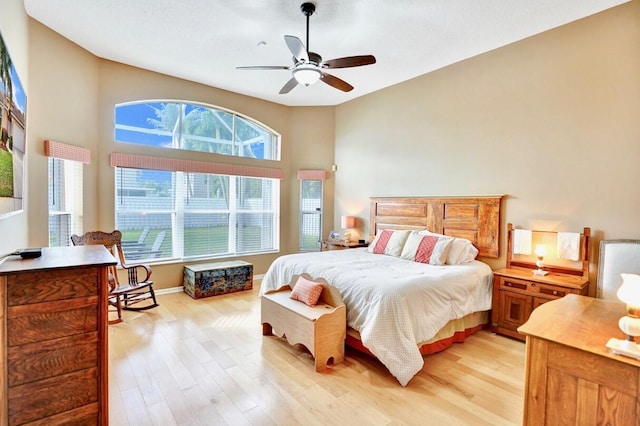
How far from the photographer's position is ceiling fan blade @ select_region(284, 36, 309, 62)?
8.44ft

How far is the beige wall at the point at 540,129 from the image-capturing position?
303 centimetres

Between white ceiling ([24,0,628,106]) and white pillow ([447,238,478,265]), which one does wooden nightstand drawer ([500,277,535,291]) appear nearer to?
white pillow ([447,238,478,265])

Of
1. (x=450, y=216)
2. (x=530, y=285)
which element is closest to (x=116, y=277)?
(x=450, y=216)

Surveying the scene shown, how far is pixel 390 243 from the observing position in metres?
4.41

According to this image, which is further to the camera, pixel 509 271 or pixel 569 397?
pixel 509 271

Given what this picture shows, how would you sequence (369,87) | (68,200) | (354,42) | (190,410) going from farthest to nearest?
(369,87)
(68,200)
(354,42)
(190,410)

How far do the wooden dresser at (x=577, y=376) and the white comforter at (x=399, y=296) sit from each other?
1.11 metres

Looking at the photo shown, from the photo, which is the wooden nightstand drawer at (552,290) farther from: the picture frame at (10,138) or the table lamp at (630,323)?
the picture frame at (10,138)

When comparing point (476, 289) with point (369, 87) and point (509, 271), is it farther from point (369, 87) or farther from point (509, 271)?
point (369, 87)

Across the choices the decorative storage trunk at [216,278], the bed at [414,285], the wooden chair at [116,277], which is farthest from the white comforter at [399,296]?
the wooden chair at [116,277]

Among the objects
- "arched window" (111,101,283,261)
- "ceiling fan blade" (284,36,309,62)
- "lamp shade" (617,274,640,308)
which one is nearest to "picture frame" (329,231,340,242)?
"arched window" (111,101,283,261)

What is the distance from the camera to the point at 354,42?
3684 millimetres

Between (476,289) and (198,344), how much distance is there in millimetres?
A: 3019

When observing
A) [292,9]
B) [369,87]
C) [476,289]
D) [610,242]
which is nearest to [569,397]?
[476,289]
